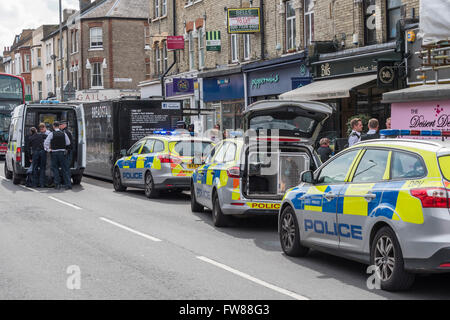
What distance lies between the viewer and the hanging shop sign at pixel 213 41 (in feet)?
108

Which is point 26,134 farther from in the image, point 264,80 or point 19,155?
point 264,80

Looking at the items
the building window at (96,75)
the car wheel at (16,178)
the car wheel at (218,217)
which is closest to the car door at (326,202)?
the car wheel at (218,217)

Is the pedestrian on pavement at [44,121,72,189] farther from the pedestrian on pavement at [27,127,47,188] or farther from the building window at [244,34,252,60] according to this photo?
the building window at [244,34,252,60]

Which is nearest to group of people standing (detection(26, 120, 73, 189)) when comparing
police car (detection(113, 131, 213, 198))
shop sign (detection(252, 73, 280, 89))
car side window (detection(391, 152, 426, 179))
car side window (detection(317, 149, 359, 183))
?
police car (detection(113, 131, 213, 198))

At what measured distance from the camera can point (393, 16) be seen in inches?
843

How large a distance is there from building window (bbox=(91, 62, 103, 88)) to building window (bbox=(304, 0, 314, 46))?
33.9 metres

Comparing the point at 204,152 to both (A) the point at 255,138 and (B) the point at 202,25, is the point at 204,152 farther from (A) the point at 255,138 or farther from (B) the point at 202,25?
(B) the point at 202,25

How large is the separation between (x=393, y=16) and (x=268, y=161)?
10.8m

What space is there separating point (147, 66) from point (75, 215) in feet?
149

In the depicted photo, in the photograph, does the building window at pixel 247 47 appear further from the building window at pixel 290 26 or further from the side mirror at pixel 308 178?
the side mirror at pixel 308 178

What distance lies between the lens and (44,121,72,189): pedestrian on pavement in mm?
20344

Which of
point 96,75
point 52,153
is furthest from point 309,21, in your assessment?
point 96,75

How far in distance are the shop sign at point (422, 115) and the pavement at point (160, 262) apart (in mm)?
6046
